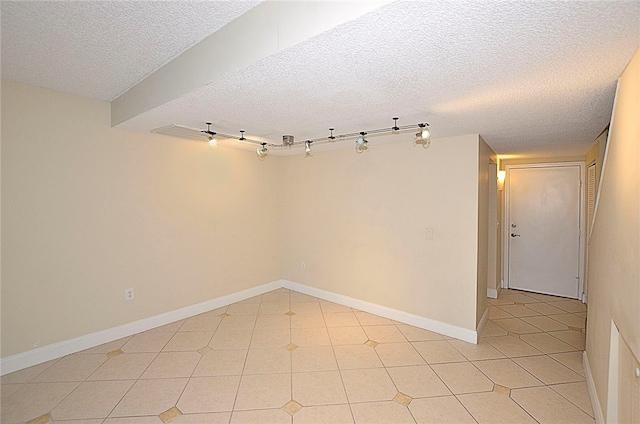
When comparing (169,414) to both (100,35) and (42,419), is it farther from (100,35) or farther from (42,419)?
(100,35)

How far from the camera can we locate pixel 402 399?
2.29 meters

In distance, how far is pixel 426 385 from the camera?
246 centimetres

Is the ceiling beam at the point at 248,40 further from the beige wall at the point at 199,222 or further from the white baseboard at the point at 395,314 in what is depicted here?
the white baseboard at the point at 395,314

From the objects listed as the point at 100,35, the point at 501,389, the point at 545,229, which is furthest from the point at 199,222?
the point at 545,229

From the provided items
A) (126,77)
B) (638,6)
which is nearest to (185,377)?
(126,77)

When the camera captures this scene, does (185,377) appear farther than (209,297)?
No

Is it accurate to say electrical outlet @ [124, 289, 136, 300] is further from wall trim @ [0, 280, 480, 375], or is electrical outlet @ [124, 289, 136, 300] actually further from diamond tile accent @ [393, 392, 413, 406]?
diamond tile accent @ [393, 392, 413, 406]

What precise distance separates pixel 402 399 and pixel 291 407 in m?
0.82

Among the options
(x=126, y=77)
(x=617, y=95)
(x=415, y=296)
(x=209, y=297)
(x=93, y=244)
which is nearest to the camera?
(x=617, y=95)

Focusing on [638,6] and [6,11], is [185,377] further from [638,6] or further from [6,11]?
[638,6]

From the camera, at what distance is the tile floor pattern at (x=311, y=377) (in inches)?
83.9

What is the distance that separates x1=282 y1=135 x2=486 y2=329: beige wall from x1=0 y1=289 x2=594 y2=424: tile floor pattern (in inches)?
19.1

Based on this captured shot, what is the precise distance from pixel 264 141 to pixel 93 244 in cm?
211

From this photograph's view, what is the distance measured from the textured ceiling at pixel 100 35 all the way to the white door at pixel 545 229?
511cm
